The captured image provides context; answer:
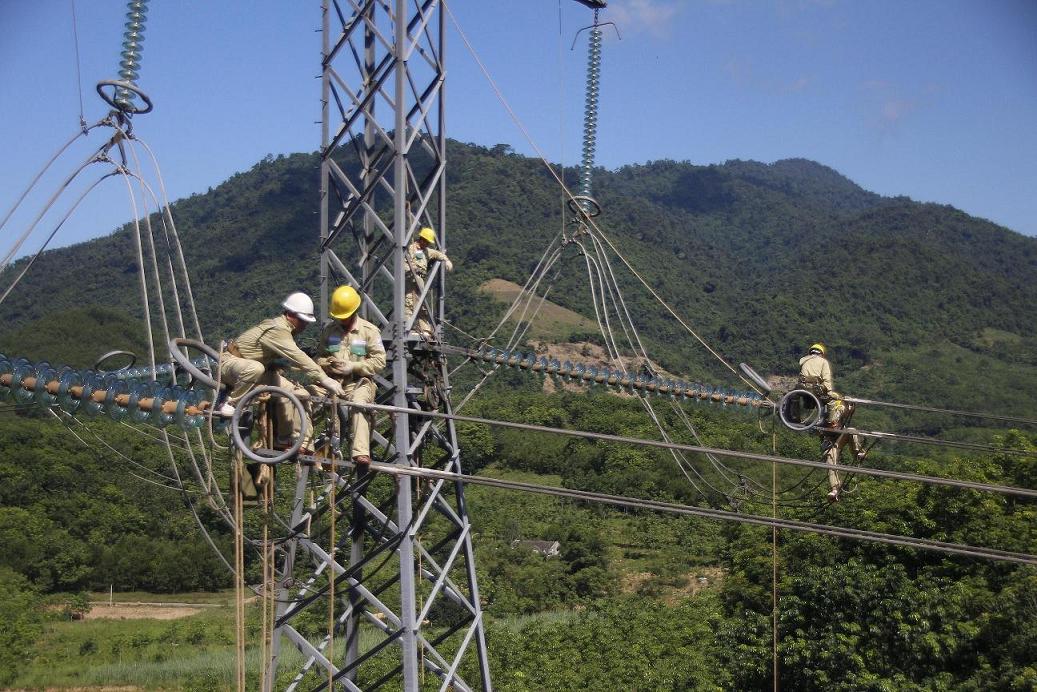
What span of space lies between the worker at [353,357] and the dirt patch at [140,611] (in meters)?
40.2

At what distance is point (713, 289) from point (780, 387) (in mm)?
130887

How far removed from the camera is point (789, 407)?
12.6m

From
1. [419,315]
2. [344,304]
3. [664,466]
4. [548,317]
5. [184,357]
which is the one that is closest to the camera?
[184,357]

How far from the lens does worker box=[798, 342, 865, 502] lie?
41.4ft

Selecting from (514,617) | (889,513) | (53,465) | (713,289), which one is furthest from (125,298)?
(889,513)

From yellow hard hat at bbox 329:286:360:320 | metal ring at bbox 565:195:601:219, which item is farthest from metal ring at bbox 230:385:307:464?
metal ring at bbox 565:195:601:219

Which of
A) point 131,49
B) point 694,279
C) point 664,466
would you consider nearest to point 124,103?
point 131,49

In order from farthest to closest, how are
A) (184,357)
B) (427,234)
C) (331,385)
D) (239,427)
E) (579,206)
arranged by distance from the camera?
1. (579,206)
2. (427,234)
3. (184,357)
4. (331,385)
5. (239,427)

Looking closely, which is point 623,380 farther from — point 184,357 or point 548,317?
point 548,317

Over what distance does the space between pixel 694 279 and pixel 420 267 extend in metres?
131

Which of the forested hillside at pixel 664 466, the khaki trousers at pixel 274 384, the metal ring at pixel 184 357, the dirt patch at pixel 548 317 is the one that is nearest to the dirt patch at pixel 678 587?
the forested hillside at pixel 664 466

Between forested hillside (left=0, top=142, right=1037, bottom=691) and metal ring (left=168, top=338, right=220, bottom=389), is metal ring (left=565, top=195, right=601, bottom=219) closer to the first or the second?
forested hillside (left=0, top=142, right=1037, bottom=691)

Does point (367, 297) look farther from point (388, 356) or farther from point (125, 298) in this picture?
point (125, 298)

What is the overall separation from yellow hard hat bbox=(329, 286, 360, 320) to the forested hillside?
316 cm
